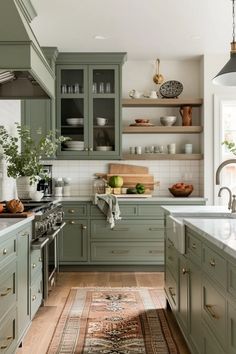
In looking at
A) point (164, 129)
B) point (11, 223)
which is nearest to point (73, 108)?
point (164, 129)

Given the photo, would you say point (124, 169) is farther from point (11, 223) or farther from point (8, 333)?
point (8, 333)

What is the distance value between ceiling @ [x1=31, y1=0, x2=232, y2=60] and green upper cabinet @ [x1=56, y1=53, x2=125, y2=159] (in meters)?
0.23

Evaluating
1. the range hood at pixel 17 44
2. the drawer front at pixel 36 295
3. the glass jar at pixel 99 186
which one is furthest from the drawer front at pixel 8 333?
the glass jar at pixel 99 186

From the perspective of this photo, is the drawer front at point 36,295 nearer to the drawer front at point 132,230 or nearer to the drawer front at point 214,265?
the drawer front at point 214,265

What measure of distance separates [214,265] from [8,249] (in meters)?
1.15

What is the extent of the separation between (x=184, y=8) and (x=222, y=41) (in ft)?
4.04

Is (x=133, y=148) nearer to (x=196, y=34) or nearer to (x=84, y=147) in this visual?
(x=84, y=147)

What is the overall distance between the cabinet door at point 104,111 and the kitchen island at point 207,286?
2.66 metres

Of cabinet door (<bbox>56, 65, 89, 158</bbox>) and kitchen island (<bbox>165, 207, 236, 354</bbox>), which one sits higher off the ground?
cabinet door (<bbox>56, 65, 89, 158</bbox>)

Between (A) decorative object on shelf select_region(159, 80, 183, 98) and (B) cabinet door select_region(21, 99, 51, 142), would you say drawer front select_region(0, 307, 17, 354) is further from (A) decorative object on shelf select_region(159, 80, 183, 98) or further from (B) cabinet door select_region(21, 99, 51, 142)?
(A) decorative object on shelf select_region(159, 80, 183, 98)

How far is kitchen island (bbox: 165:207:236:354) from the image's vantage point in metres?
→ 1.93

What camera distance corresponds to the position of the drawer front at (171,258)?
3531 mm

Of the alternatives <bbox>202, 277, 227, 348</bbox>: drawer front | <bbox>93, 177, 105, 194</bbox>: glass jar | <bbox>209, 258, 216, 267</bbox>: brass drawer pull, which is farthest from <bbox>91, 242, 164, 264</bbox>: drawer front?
<bbox>209, 258, 216, 267</bbox>: brass drawer pull

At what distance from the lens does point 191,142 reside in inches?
253
